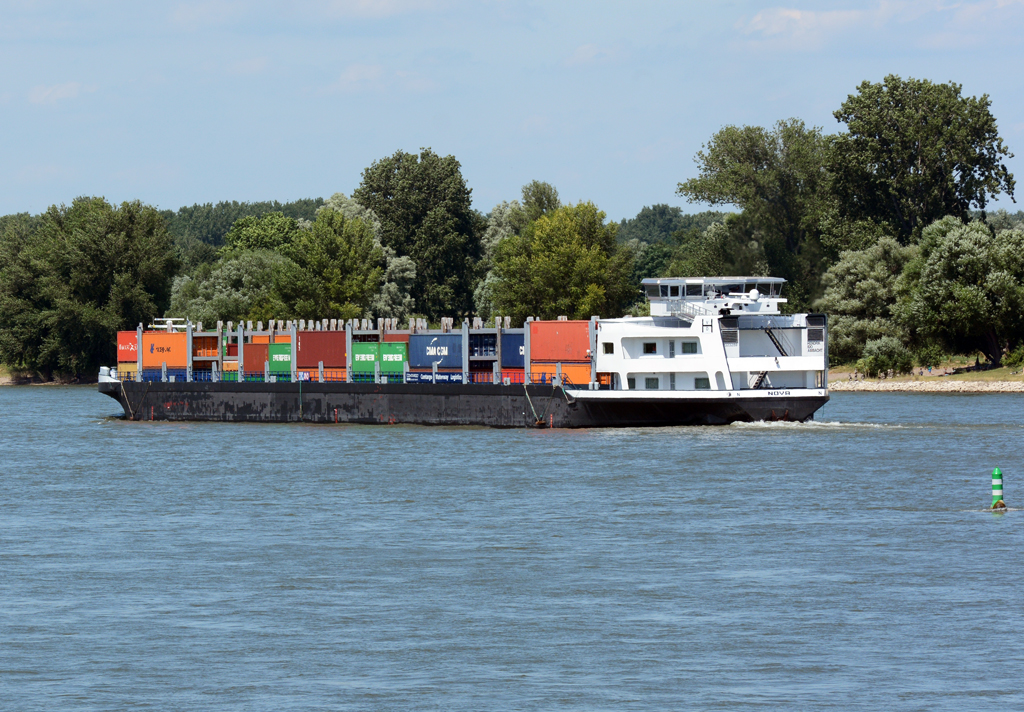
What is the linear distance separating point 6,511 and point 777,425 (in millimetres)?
39666

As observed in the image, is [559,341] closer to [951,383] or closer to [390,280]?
[951,383]

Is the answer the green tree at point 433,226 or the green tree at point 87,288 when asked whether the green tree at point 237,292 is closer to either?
the green tree at point 87,288

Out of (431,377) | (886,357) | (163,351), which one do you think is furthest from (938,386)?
(163,351)

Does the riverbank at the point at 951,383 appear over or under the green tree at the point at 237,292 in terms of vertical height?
under

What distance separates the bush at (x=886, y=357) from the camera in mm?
124125

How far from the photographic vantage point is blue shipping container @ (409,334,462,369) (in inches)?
3231

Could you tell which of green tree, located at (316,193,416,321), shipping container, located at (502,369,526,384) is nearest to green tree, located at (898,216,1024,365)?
shipping container, located at (502,369,526,384)

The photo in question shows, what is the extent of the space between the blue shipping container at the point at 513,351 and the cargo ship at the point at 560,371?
6 cm

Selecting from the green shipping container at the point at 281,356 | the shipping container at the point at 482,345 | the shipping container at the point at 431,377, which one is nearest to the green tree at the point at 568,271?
the green shipping container at the point at 281,356

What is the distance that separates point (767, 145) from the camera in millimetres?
152500

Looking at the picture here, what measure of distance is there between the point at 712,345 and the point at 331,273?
80.2m

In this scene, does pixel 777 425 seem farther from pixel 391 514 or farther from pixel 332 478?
pixel 391 514

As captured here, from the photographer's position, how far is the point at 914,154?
13612 cm

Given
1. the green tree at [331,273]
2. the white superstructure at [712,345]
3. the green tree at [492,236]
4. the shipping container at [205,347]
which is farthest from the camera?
the green tree at [492,236]
